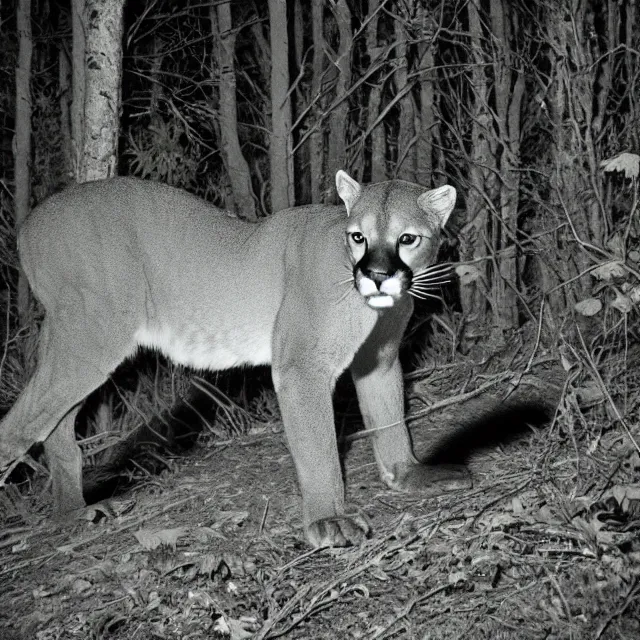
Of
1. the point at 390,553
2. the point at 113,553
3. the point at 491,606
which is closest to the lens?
the point at 491,606

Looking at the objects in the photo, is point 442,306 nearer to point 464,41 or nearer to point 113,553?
point 464,41

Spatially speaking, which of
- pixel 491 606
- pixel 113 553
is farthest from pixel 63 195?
pixel 491 606

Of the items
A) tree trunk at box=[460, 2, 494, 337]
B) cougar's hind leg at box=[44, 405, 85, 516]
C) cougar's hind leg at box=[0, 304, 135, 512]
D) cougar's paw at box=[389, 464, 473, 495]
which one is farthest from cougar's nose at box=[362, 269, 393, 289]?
tree trunk at box=[460, 2, 494, 337]

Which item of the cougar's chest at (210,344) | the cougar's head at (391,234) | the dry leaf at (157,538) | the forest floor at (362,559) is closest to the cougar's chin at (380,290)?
the cougar's head at (391,234)

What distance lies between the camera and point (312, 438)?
4.00 m

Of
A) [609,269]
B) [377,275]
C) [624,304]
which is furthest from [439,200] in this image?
[624,304]

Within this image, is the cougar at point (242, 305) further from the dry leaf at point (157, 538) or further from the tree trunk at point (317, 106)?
the tree trunk at point (317, 106)

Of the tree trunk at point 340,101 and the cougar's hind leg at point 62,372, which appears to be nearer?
the cougar's hind leg at point 62,372

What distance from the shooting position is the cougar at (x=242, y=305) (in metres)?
4.00

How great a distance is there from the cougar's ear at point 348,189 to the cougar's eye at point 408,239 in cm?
38

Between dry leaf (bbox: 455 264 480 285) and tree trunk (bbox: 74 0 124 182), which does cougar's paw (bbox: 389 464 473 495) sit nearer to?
dry leaf (bbox: 455 264 480 285)

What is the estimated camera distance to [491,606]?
10.0 feet

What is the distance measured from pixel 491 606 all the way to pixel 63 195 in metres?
3.01

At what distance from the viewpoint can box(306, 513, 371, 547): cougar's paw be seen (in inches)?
149
